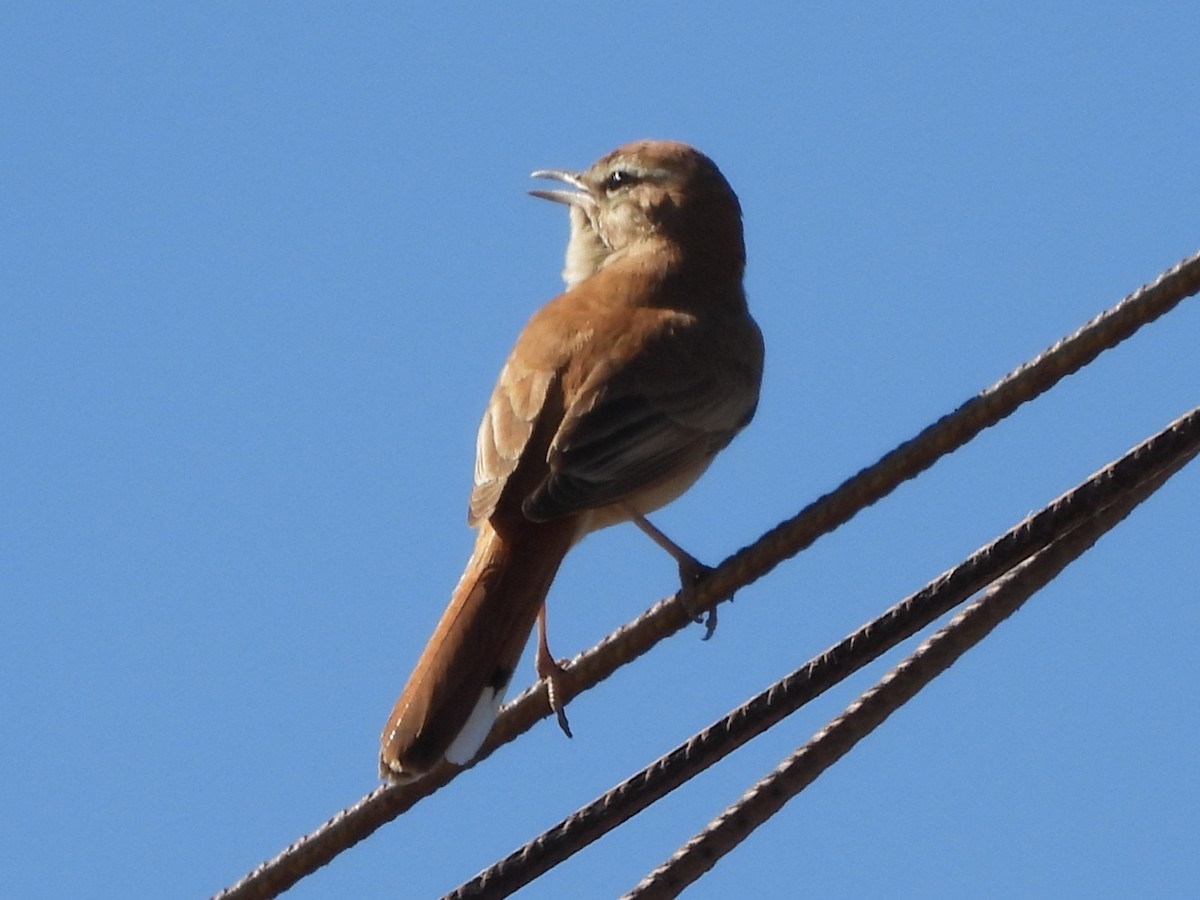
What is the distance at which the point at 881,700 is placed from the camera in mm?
4410

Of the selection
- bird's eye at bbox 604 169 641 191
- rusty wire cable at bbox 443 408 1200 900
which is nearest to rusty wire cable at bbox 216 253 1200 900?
rusty wire cable at bbox 443 408 1200 900

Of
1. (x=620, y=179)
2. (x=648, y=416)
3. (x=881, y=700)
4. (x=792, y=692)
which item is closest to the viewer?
(x=792, y=692)

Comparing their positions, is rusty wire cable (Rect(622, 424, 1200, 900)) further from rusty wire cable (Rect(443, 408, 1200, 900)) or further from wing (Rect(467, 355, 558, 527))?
wing (Rect(467, 355, 558, 527))

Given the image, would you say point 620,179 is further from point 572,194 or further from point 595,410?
point 595,410

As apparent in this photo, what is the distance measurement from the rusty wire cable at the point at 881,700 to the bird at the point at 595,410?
106 cm

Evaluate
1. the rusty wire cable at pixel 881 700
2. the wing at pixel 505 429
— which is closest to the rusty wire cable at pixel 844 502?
the rusty wire cable at pixel 881 700

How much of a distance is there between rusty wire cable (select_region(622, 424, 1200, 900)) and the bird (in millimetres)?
1064

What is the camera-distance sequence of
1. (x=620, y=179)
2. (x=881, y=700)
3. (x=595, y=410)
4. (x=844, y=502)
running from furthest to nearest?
(x=620, y=179) → (x=595, y=410) → (x=844, y=502) → (x=881, y=700)

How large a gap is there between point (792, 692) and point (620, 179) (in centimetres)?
490

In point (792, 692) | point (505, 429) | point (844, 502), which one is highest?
point (505, 429)

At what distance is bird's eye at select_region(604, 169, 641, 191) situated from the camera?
857 cm

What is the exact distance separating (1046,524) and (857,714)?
670mm

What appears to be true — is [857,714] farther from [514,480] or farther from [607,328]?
[607,328]

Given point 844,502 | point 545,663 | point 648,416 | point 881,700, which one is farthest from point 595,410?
point 881,700
